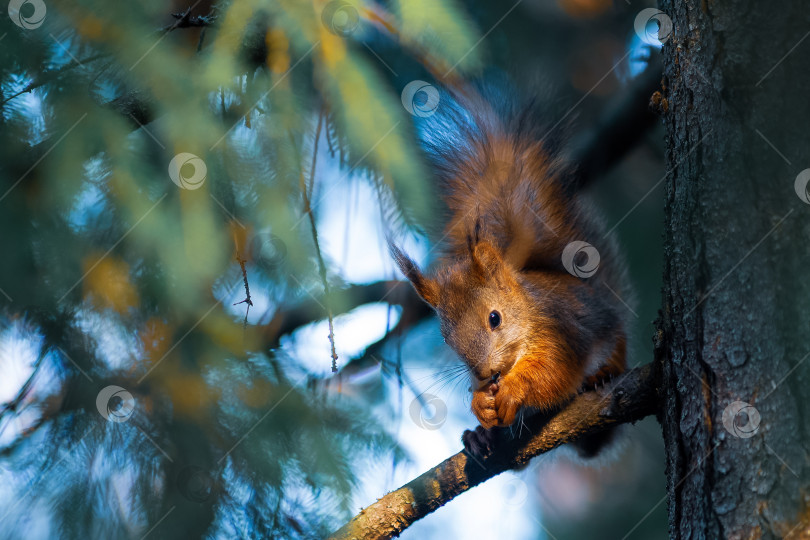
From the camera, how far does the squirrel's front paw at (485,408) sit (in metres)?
1.58

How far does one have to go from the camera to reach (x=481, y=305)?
5.93 ft

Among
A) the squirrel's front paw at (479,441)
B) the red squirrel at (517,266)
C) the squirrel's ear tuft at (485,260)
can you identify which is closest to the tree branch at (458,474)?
the squirrel's front paw at (479,441)

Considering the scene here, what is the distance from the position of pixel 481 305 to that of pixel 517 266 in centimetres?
18

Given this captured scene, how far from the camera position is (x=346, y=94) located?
105 cm

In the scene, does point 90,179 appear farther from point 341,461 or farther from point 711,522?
point 711,522

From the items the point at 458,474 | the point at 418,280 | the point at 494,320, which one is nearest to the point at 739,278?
the point at 458,474

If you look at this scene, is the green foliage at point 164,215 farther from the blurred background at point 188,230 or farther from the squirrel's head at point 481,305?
the squirrel's head at point 481,305

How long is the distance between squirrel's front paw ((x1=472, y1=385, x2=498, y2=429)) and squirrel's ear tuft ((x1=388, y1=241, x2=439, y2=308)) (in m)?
0.34

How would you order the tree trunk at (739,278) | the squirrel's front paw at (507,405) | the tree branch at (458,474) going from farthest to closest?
the squirrel's front paw at (507,405)
the tree branch at (458,474)
the tree trunk at (739,278)

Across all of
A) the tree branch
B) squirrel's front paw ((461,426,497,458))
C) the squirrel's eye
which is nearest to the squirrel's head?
the squirrel's eye

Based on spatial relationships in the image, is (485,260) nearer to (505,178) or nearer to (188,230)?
(505,178)

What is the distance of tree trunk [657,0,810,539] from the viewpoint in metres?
0.92

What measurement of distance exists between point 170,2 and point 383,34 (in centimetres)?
40

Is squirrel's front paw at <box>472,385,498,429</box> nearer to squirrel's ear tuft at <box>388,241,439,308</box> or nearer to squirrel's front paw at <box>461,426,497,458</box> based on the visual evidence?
squirrel's front paw at <box>461,426,497,458</box>
